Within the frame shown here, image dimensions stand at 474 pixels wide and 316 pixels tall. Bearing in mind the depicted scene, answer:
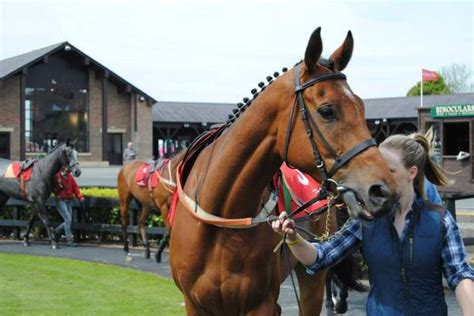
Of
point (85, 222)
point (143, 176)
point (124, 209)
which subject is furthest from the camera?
point (85, 222)

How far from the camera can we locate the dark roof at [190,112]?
45.2 metres

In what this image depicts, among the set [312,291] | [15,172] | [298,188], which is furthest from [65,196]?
[298,188]

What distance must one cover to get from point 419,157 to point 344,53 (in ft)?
2.19

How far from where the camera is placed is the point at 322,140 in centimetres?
301

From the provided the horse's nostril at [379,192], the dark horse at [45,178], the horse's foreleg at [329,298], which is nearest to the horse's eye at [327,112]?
the horse's nostril at [379,192]

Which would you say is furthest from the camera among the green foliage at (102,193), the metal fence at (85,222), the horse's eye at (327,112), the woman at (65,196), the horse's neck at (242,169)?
the green foliage at (102,193)

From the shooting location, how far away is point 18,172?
13758 millimetres

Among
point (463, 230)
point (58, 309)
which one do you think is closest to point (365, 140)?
point (58, 309)

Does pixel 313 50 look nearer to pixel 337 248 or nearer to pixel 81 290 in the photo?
pixel 337 248

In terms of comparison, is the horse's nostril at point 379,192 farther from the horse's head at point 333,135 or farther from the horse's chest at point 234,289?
the horse's chest at point 234,289

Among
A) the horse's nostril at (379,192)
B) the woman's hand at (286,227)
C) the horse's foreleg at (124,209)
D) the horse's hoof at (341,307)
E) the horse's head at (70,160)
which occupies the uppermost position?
the horse's nostril at (379,192)

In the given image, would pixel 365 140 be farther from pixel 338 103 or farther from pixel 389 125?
pixel 389 125

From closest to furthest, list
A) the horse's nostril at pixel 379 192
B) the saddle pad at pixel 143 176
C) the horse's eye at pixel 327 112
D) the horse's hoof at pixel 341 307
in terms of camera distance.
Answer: the horse's nostril at pixel 379 192
the horse's eye at pixel 327 112
the horse's hoof at pixel 341 307
the saddle pad at pixel 143 176

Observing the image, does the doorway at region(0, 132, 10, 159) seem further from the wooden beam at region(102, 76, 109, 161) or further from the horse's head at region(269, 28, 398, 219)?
the horse's head at region(269, 28, 398, 219)
